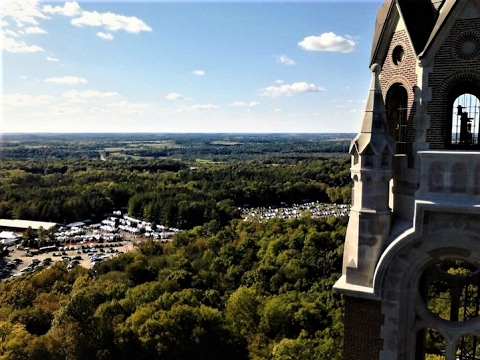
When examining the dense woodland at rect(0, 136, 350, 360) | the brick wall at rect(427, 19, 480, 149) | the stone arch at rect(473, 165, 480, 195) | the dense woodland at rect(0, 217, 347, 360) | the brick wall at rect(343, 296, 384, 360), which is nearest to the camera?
the stone arch at rect(473, 165, 480, 195)

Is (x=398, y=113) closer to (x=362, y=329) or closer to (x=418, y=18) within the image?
(x=418, y=18)

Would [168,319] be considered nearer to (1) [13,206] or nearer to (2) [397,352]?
(2) [397,352]

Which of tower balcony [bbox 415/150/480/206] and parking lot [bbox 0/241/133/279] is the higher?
tower balcony [bbox 415/150/480/206]

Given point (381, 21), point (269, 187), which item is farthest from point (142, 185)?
point (381, 21)

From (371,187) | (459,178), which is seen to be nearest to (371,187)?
(371,187)

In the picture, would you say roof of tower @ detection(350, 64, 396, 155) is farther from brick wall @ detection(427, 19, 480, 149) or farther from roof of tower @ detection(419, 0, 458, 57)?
roof of tower @ detection(419, 0, 458, 57)

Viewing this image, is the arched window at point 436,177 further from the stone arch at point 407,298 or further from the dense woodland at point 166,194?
the dense woodland at point 166,194

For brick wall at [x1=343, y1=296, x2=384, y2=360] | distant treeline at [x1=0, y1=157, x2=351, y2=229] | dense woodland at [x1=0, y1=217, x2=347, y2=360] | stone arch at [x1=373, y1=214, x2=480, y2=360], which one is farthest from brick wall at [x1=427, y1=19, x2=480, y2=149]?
distant treeline at [x1=0, y1=157, x2=351, y2=229]
